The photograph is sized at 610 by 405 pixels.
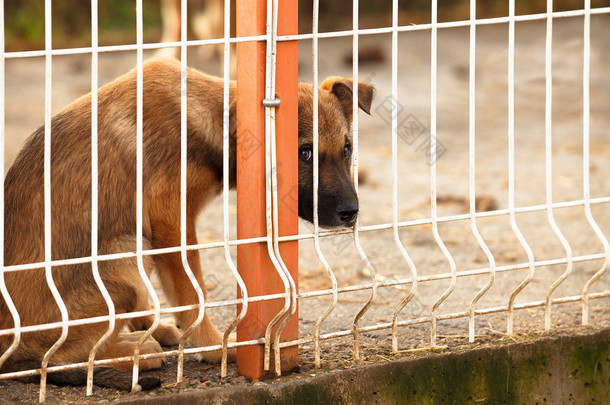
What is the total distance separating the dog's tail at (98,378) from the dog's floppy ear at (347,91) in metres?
1.84

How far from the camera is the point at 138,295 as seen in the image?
3.74 meters

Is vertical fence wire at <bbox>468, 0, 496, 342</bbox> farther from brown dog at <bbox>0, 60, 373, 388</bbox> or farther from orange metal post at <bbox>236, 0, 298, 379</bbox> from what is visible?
orange metal post at <bbox>236, 0, 298, 379</bbox>

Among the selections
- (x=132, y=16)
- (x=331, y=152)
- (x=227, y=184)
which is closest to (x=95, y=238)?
(x=227, y=184)

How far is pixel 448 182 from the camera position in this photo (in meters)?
7.90

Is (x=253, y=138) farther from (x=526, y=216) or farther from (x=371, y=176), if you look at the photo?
(x=371, y=176)

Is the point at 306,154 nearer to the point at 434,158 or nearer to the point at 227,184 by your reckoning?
the point at 434,158

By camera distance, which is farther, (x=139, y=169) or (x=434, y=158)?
(x=434, y=158)

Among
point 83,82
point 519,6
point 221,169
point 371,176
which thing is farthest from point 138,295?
→ point 519,6

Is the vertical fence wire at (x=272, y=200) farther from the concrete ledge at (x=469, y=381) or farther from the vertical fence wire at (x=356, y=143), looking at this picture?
the vertical fence wire at (x=356, y=143)

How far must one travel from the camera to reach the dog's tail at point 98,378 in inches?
136

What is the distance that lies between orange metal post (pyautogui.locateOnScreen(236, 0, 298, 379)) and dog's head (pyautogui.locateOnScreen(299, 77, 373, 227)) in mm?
574

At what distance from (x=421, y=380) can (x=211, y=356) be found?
94cm

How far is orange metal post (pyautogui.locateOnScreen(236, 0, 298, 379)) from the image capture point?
11.4 ft

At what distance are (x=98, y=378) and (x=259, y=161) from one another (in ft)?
3.53
